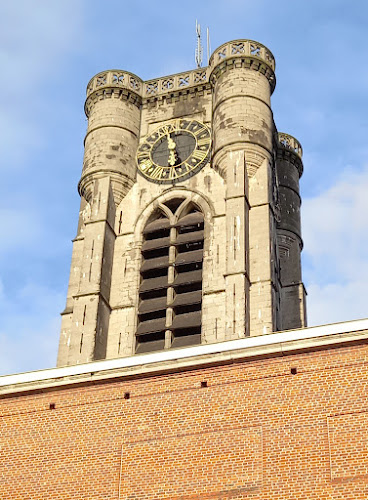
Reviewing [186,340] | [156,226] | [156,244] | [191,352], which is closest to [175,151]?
[156,226]

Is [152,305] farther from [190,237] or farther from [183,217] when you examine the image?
[183,217]

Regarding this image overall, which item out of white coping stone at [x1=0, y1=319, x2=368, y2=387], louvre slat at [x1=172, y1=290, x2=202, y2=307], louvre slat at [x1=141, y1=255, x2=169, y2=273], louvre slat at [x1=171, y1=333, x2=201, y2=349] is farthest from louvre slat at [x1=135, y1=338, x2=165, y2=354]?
white coping stone at [x1=0, y1=319, x2=368, y2=387]

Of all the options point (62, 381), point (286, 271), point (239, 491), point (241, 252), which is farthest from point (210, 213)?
point (239, 491)

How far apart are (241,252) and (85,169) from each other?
7814mm

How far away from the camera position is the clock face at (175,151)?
115 feet

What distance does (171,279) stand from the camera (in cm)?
3225

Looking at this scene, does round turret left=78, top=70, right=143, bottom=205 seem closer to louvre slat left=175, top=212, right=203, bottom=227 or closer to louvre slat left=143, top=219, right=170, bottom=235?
louvre slat left=143, top=219, right=170, bottom=235

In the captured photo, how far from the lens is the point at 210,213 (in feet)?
110

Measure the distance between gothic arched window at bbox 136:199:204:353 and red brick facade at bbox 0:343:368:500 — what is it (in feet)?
36.1

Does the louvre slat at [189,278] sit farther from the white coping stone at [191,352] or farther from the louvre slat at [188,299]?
the white coping stone at [191,352]

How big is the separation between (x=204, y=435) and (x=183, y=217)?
1642 cm

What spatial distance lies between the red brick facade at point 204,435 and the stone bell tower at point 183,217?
1044 centimetres

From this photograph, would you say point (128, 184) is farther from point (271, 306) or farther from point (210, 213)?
point (271, 306)

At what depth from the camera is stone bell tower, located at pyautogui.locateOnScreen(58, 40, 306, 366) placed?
1219 inches
